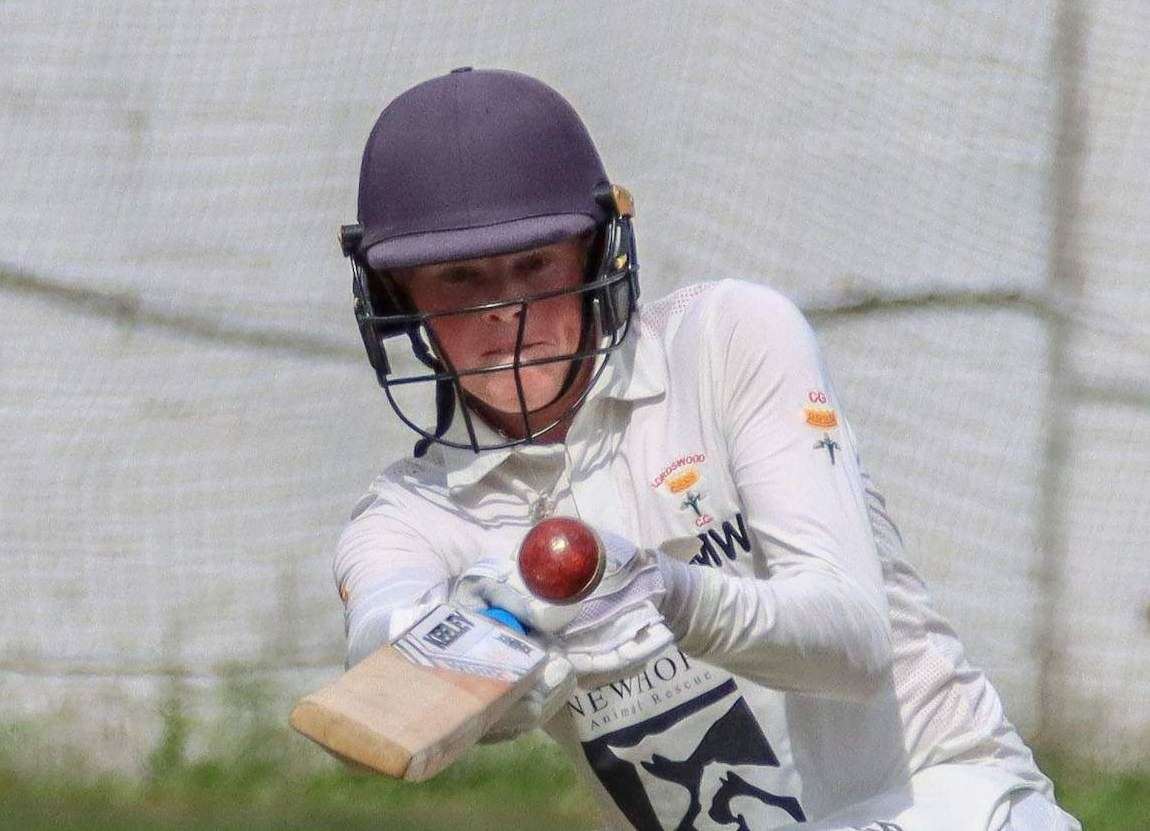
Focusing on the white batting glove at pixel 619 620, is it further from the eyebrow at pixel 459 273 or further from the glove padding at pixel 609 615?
the eyebrow at pixel 459 273

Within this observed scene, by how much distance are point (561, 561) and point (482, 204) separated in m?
0.85

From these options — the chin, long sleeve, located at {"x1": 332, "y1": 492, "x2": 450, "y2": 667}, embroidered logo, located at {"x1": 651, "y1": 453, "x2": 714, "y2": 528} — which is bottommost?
long sleeve, located at {"x1": 332, "y1": 492, "x2": 450, "y2": 667}

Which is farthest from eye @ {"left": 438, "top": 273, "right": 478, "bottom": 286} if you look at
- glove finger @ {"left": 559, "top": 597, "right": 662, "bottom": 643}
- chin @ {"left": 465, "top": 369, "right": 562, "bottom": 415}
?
glove finger @ {"left": 559, "top": 597, "right": 662, "bottom": 643}

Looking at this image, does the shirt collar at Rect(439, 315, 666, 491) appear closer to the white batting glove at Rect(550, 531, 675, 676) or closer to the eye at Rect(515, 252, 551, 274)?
the eye at Rect(515, 252, 551, 274)

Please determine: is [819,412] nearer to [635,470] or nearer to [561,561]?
[635,470]

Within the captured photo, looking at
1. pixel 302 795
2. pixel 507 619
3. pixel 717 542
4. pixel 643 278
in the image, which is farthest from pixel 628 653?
pixel 302 795

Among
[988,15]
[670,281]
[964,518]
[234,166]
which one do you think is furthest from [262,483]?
[988,15]

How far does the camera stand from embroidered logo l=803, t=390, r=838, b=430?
259cm

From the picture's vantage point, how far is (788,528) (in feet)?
8.16

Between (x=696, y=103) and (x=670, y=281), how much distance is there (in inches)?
16.8

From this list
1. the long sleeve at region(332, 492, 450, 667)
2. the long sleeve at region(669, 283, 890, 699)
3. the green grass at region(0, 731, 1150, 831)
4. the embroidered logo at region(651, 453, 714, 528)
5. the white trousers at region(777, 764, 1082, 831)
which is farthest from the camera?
the green grass at region(0, 731, 1150, 831)

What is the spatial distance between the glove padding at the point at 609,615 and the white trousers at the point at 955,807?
0.54 metres

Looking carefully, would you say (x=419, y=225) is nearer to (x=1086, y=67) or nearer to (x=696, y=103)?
(x=696, y=103)

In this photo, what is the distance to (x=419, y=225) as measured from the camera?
2.77 meters
